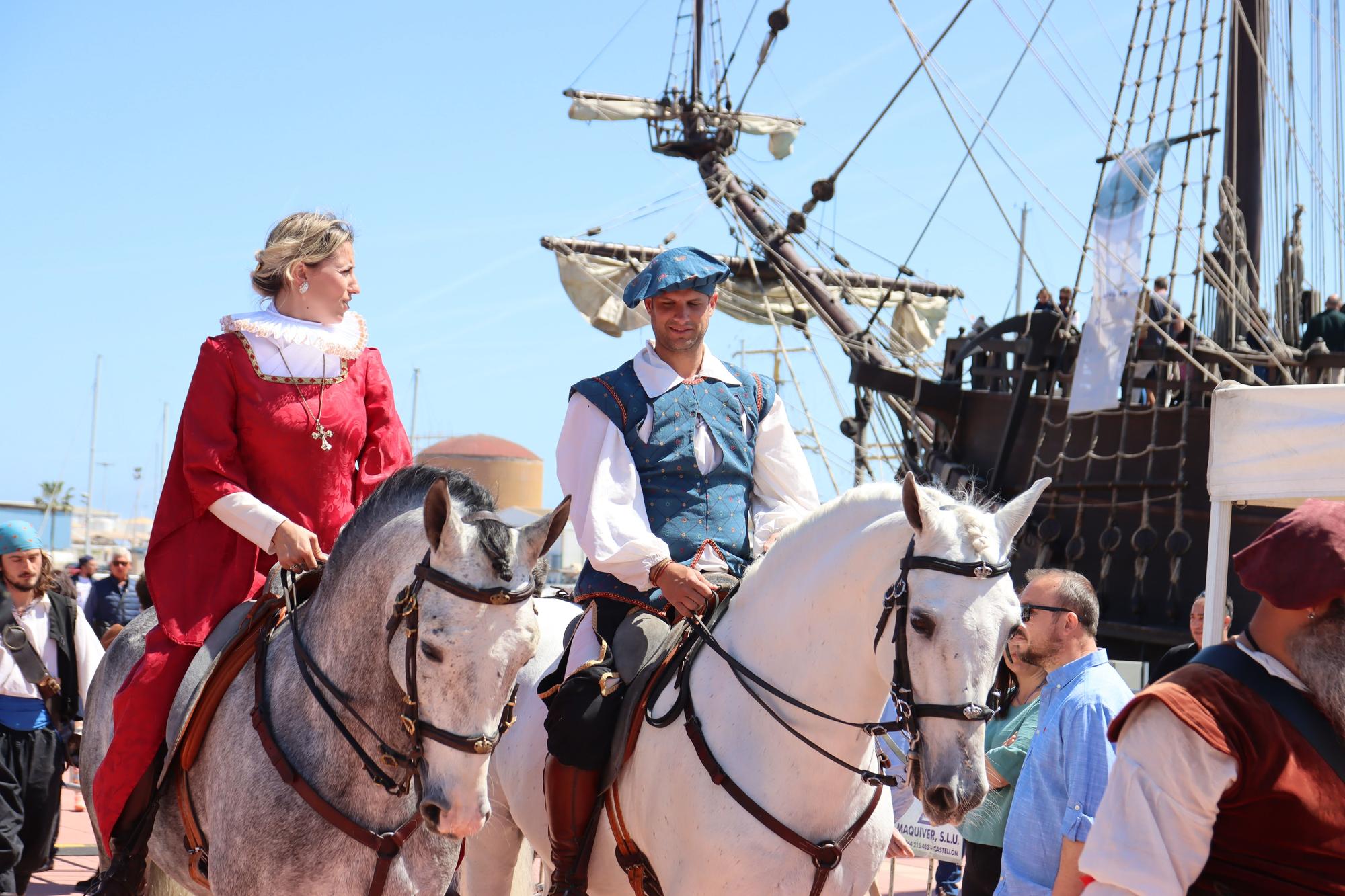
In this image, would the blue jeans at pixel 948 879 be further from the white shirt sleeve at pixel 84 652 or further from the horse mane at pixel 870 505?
the white shirt sleeve at pixel 84 652

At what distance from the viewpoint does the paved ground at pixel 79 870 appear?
289 inches

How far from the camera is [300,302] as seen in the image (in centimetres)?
380

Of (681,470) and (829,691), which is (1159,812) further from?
(681,470)

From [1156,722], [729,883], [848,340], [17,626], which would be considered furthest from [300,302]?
[848,340]

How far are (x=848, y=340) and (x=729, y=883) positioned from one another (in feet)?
53.5

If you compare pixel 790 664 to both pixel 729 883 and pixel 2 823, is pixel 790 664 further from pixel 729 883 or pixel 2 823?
pixel 2 823

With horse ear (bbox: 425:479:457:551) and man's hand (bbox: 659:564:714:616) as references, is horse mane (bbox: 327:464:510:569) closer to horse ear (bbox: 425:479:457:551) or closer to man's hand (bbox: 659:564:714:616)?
horse ear (bbox: 425:479:457:551)

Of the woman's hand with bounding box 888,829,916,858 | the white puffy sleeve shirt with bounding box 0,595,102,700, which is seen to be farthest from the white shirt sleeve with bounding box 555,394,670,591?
the white puffy sleeve shirt with bounding box 0,595,102,700

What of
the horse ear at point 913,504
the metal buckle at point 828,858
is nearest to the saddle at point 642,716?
the metal buckle at point 828,858

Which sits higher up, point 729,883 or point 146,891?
point 729,883

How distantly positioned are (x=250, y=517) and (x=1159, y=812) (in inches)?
93.2

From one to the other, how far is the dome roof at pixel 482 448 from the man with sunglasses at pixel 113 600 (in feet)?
142

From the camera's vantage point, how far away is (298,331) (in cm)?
371

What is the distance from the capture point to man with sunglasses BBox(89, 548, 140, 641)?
1091 cm
